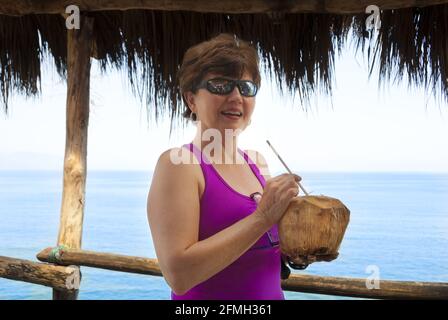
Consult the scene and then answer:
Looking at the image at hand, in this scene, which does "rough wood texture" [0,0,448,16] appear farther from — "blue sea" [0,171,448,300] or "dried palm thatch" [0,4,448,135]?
"blue sea" [0,171,448,300]

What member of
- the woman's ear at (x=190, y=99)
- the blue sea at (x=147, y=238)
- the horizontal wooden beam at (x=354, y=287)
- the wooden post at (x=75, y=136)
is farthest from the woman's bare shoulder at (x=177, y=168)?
the blue sea at (x=147, y=238)

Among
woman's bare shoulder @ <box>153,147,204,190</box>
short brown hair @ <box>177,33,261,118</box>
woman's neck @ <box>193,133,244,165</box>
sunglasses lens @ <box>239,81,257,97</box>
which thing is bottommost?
woman's bare shoulder @ <box>153,147,204,190</box>

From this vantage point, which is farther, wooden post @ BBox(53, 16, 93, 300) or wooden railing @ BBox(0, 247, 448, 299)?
wooden post @ BBox(53, 16, 93, 300)

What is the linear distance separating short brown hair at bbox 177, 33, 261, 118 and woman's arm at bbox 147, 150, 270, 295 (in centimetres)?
16

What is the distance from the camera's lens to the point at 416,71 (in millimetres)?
2623

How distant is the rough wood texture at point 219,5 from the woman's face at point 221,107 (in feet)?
4.88

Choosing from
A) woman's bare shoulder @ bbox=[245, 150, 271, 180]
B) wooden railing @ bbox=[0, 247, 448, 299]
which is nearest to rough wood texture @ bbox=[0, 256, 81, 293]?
wooden railing @ bbox=[0, 247, 448, 299]

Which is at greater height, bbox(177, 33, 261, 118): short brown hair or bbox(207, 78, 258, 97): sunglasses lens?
bbox(177, 33, 261, 118): short brown hair

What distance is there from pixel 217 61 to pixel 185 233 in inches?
10.8

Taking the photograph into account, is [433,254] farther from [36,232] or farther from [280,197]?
[280,197]

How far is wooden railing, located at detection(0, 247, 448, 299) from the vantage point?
2.25m

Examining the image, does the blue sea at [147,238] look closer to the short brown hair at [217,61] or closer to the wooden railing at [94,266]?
the wooden railing at [94,266]
